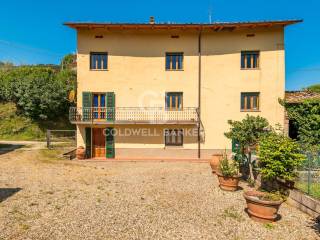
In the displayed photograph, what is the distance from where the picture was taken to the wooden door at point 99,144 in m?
15.0

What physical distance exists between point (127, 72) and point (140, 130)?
4.49 meters

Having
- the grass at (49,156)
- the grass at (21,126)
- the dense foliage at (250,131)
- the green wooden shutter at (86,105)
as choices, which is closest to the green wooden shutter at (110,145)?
the green wooden shutter at (86,105)

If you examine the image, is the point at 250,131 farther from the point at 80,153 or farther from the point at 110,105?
the point at 80,153

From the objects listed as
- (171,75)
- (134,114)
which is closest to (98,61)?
(134,114)

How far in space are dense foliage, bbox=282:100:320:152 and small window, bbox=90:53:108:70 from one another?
545 inches

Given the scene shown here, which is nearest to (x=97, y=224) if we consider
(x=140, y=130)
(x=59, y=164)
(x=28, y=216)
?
(x=28, y=216)

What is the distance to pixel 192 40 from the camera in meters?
14.5

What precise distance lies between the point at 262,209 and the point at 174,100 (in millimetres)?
10381

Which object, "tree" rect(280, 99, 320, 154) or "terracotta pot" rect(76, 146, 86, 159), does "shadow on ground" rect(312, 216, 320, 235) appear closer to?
"tree" rect(280, 99, 320, 154)

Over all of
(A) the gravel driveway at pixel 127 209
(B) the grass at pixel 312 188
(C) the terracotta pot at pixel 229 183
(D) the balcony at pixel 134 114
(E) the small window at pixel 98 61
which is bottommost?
(A) the gravel driveway at pixel 127 209

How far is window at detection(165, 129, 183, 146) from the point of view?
1486cm

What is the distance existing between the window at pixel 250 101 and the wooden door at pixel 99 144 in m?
10.9

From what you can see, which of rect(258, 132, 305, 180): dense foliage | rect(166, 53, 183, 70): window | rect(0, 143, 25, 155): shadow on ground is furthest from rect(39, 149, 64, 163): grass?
rect(258, 132, 305, 180): dense foliage

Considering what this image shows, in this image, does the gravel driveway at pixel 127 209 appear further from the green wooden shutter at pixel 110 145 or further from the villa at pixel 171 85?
the villa at pixel 171 85
